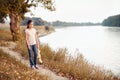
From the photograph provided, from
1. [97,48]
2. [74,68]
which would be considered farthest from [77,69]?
[97,48]

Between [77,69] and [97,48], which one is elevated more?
[77,69]

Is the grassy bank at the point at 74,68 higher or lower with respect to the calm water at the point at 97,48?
higher

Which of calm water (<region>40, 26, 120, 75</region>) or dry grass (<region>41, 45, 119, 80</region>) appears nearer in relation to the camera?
dry grass (<region>41, 45, 119, 80</region>)

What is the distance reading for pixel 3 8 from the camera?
30.8 metres

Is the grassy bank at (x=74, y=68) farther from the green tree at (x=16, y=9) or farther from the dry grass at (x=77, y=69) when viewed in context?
the green tree at (x=16, y=9)

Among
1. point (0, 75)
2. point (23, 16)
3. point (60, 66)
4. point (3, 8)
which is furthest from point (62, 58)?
point (23, 16)

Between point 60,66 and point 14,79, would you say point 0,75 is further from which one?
point 60,66

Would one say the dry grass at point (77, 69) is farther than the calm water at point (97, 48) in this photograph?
No

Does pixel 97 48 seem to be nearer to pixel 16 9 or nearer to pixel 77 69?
pixel 16 9

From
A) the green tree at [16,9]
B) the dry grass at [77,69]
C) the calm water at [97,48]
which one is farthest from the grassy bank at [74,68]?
the green tree at [16,9]

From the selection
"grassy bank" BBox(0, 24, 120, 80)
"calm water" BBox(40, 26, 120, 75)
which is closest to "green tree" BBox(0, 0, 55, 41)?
"calm water" BBox(40, 26, 120, 75)

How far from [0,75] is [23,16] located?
78.7 feet

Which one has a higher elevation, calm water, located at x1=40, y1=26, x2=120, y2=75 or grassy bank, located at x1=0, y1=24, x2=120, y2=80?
grassy bank, located at x1=0, y1=24, x2=120, y2=80

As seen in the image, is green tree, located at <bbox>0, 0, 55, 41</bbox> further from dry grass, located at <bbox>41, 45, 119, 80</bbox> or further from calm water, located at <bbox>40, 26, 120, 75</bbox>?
dry grass, located at <bbox>41, 45, 119, 80</bbox>
